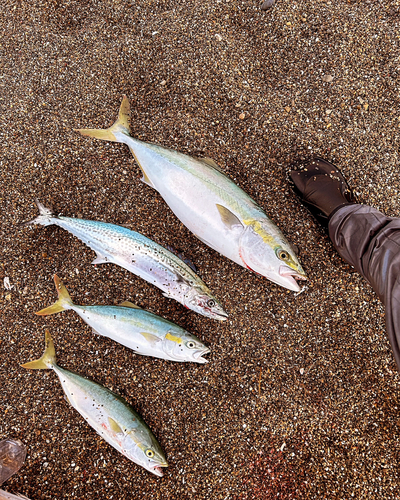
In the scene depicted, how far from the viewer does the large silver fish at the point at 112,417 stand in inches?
88.6

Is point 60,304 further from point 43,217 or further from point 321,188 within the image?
point 321,188

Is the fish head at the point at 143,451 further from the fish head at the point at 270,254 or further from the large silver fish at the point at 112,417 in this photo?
the fish head at the point at 270,254

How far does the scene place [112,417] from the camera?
90.7 inches

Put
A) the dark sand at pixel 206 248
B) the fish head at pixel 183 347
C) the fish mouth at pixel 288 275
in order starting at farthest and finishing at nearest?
the dark sand at pixel 206 248 < the fish head at pixel 183 347 < the fish mouth at pixel 288 275

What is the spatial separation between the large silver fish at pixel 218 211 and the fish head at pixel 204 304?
359mm

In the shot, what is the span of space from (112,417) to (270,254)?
1.70 m

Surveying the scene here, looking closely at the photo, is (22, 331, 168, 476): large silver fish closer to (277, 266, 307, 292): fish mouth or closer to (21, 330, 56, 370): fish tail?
(21, 330, 56, 370): fish tail

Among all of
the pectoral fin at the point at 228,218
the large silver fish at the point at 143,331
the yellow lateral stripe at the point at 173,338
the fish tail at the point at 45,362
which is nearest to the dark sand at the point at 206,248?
the fish tail at the point at 45,362

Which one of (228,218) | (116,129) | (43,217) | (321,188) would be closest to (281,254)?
(228,218)

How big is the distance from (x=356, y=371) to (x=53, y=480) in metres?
2.60

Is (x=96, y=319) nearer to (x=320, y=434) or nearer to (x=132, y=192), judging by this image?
(x=132, y=192)

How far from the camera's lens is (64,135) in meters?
2.78

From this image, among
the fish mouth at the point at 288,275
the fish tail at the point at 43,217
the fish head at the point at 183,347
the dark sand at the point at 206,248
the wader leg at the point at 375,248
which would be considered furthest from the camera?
the fish tail at the point at 43,217

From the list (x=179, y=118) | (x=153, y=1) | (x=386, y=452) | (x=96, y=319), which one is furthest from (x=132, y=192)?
(x=386, y=452)
